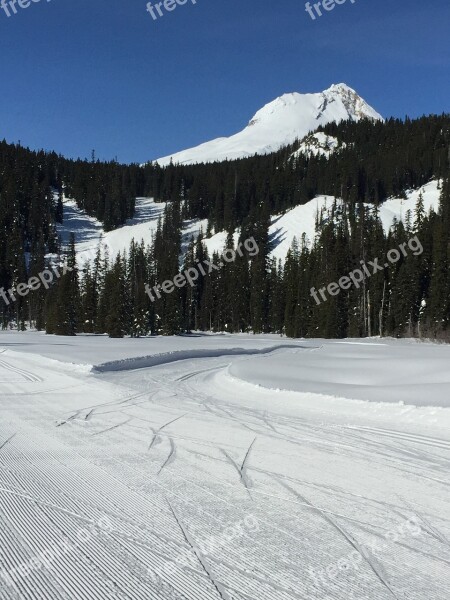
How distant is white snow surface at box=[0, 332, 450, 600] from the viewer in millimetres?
3211

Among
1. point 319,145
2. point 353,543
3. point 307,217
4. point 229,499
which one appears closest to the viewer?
point 353,543

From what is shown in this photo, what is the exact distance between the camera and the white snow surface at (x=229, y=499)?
126 inches

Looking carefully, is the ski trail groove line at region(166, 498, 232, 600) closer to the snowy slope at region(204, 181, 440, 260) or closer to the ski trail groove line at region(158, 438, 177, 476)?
the ski trail groove line at region(158, 438, 177, 476)

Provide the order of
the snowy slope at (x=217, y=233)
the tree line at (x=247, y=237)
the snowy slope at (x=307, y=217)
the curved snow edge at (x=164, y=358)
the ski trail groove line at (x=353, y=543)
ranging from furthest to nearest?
the snowy slope at (x=217, y=233), the snowy slope at (x=307, y=217), the tree line at (x=247, y=237), the curved snow edge at (x=164, y=358), the ski trail groove line at (x=353, y=543)

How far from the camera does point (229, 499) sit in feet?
15.5

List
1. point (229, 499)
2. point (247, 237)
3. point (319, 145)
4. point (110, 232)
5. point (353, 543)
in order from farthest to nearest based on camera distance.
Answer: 1. point (319, 145)
2. point (110, 232)
3. point (247, 237)
4. point (229, 499)
5. point (353, 543)

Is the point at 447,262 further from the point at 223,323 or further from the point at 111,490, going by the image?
the point at 111,490

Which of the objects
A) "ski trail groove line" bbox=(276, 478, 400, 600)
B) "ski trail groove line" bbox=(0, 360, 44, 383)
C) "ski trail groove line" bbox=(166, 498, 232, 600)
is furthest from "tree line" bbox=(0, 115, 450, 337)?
"ski trail groove line" bbox=(166, 498, 232, 600)

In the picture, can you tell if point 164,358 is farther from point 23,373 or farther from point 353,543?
point 353,543

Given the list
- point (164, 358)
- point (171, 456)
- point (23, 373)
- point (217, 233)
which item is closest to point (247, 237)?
point (217, 233)

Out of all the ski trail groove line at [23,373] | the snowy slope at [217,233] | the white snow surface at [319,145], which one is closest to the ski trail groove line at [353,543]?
the ski trail groove line at [23,373]

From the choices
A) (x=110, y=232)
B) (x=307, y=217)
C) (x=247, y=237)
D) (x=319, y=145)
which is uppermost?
(x=319, y=145)

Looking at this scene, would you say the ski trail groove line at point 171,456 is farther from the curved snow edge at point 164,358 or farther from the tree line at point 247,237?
the tree line at point 247,237

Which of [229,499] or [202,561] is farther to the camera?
[229,499]
